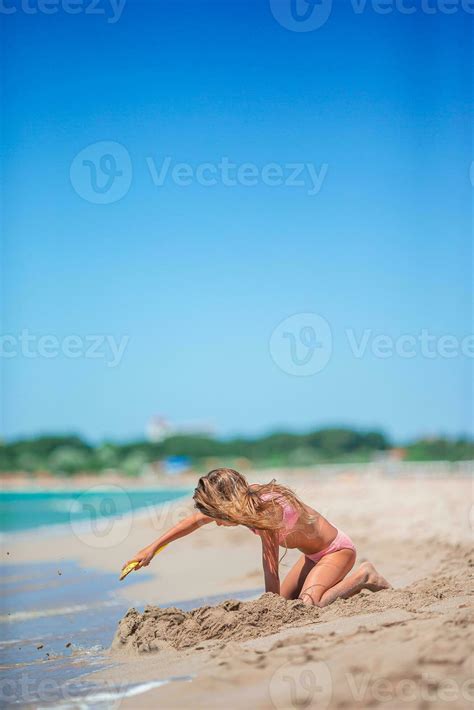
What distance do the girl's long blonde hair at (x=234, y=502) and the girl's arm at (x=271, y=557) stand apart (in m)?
0.08

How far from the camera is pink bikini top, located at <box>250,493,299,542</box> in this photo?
4727 millimetres

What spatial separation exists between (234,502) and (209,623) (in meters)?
0.67

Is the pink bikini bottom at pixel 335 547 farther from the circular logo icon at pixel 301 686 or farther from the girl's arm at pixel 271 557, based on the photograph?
the circular logo icon at pixel 301 686

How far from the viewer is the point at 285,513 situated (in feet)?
15.5

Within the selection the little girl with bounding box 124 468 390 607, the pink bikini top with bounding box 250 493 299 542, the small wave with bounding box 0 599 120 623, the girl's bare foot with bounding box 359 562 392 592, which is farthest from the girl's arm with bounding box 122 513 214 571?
the small wave with bounding box 0 599 120 623

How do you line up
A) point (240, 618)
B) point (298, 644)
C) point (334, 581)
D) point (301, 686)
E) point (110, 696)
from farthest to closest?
point (334, 581) < point (240, 618) < point (298, 644) < point (110, 696) < point (301, 686)

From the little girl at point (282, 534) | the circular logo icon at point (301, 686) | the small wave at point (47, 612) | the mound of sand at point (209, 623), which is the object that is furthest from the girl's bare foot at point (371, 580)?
the small wave at point (47, 612)

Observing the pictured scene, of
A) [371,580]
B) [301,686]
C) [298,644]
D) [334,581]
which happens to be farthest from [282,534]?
[301,686]

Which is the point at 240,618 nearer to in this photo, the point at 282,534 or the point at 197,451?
the point at 282,534

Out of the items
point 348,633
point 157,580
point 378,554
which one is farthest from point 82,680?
point 378,554

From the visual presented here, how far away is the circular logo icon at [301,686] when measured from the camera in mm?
3010

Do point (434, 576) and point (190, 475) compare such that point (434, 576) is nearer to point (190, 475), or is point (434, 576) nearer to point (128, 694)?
point (128, 694)

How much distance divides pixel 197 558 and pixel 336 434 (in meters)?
72.2

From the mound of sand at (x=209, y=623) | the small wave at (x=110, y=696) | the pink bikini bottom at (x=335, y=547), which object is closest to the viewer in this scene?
the small wave at (x=110, y=696)
